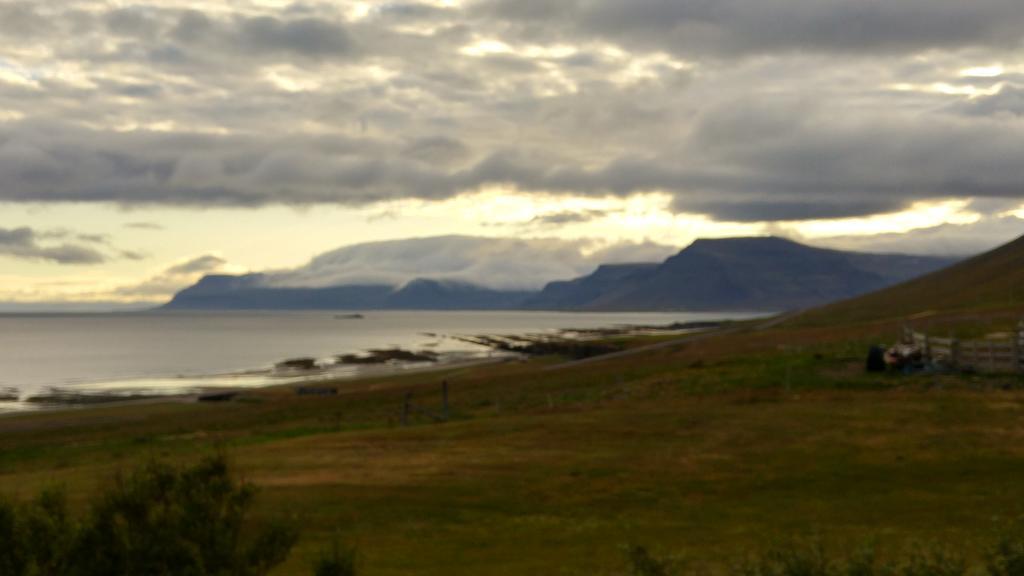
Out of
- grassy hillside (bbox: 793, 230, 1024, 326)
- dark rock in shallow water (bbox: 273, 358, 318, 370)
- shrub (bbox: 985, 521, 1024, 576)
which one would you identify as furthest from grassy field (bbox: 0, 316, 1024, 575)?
grassy hillside (bbox: 793, 230, 1024, 326)


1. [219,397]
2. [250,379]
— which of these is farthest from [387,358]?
[219,397]

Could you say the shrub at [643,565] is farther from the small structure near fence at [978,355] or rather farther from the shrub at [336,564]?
the small structure near fence at [978,355]

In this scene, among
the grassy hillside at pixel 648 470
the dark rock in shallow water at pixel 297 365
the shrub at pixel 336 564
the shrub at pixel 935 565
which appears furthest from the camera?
the dark rock in shallow water at pixel 297 365

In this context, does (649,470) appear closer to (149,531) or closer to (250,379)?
(149,531)

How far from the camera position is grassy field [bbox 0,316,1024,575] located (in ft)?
75.9

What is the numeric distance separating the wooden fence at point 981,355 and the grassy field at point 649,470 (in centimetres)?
189

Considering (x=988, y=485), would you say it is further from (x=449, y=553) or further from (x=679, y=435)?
(x=449, y=553)

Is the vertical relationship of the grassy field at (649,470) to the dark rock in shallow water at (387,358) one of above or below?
above

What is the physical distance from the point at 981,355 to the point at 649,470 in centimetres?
2475

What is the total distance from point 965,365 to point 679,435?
19.3 m

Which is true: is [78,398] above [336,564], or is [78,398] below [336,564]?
below

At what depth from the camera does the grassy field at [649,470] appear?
23.1m

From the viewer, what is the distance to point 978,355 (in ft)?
154

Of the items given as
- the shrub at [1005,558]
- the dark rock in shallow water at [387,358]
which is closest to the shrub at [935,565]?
the shrub at [1005,558]
